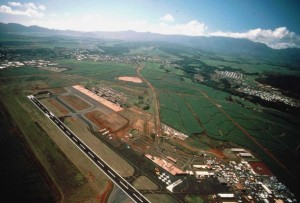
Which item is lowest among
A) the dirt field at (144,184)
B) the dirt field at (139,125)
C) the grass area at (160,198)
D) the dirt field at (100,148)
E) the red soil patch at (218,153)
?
the red soil patch at (218,153)

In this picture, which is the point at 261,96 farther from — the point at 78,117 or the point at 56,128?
the point at 56,128

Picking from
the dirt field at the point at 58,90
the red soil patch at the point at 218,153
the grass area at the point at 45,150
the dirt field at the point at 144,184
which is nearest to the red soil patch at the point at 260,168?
the red soil patch at the point at 218,153

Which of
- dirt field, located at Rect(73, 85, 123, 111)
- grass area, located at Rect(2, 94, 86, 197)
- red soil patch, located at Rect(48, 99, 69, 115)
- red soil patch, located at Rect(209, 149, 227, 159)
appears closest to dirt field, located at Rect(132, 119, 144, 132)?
dirt field, located at Rect(73, 85, 123, 111)

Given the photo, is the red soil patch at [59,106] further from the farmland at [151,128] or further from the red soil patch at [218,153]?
the red soil patch at [218,153]

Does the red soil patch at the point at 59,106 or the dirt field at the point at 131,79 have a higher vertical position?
the red soil patch at the point at 59,106

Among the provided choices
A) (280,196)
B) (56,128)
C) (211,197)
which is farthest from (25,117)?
(280,196)

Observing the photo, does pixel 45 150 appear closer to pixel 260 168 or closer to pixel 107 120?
pixel 107 120

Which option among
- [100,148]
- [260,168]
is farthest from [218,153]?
[100,148]

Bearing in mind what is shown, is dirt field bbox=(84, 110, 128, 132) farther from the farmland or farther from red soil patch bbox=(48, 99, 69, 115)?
red soil patch bbox=(48, 99, 69, 115)
